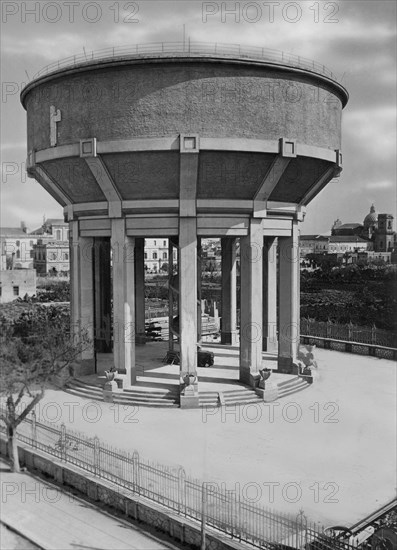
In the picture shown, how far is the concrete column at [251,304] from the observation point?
22.4 m

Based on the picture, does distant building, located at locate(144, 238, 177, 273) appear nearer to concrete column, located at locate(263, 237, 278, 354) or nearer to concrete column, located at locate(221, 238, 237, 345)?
concrete column, located at locate(221, 238, 237, 345)

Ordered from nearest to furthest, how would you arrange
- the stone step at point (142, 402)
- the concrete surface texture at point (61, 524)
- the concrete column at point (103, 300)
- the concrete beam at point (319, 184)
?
the concrete surface texture at point (61, 524) → the stone step at point (142, 402) → the concrete beam at point (319, 184) → the concrete column at point (103, 300)

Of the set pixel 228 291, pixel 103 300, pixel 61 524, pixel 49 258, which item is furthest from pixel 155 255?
pixel 61 524

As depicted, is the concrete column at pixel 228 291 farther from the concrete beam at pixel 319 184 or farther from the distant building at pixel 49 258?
the distant building at pixel 49 258

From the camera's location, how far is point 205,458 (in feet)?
53.3

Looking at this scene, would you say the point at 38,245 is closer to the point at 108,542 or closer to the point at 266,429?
the point at 266,429

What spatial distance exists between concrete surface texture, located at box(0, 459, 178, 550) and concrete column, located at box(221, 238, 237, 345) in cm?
1896

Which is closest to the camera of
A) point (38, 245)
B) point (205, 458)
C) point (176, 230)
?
point (205, 458)

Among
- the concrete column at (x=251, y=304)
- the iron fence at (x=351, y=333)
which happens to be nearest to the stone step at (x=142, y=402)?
the concrete column at (x=251, y=304)

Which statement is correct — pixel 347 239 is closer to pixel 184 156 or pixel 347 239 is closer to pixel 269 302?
pixel 269 302

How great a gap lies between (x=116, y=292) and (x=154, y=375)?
14.6 ft

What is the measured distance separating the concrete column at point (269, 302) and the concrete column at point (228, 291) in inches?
88.7

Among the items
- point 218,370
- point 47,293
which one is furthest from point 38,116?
point 47,293

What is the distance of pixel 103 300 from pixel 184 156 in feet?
44.2
